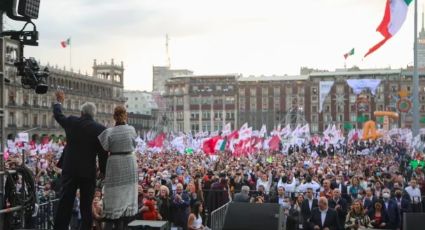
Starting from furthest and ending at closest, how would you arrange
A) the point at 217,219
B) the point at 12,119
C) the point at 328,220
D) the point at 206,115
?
1. the point at 206,115
2. the point at 12,119
3. the point at 217,219
4. the point at 328,220

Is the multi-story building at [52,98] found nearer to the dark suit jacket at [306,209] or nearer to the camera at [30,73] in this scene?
the dark suit jacket at [306,209]

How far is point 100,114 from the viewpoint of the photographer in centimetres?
10081

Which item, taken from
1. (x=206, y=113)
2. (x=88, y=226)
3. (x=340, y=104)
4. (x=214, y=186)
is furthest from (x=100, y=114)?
(x=88, y=226)

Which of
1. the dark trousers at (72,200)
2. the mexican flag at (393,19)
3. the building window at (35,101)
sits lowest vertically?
the dark trousers at (72,200)

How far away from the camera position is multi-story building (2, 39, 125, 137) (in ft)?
254

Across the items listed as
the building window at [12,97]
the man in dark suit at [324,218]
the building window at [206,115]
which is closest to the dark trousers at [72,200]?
the man in dark suit at [324,218]

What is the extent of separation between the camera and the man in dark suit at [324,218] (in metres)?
10.1

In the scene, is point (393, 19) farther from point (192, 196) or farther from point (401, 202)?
point (192, 196)

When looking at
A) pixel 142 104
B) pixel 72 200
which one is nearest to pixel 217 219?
pixel 72 200

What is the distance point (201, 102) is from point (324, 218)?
109 meters

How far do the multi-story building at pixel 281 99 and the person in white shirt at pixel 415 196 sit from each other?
9445cm

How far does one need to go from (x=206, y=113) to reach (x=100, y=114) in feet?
84.4

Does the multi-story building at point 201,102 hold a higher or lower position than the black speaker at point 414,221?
higher

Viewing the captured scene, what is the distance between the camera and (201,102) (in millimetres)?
118875
